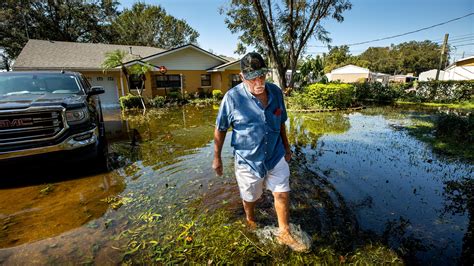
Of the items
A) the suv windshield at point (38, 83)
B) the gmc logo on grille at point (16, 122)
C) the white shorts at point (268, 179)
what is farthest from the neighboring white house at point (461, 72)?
the gmc logo on grille at point (16, 122)

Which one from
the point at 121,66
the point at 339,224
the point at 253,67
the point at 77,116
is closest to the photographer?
the point at 253,67

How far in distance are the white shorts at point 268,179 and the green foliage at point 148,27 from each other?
3713 cm

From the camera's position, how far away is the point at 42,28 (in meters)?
26.3

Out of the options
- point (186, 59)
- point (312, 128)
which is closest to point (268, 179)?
point (312, 128)

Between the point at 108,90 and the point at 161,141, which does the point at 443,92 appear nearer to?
the point at 161,141

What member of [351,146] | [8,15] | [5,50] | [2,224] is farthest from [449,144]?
[5,50]

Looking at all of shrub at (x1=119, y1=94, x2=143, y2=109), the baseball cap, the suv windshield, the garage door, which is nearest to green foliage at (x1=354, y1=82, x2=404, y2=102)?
shrub at (x1=119, y1=94, x2=143, y2=109)

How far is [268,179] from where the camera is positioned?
2318 millimetres

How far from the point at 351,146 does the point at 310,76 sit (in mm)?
25757

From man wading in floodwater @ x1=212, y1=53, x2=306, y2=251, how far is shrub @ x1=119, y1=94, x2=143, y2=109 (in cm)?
1416

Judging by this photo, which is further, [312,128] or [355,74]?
[355,74]

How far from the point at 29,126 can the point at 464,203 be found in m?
6.97

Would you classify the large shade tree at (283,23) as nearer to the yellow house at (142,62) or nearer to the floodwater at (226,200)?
the yellow house at (142,62)

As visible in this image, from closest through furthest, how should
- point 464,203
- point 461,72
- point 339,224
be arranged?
point 339,224
point 464,203
point 461,72
